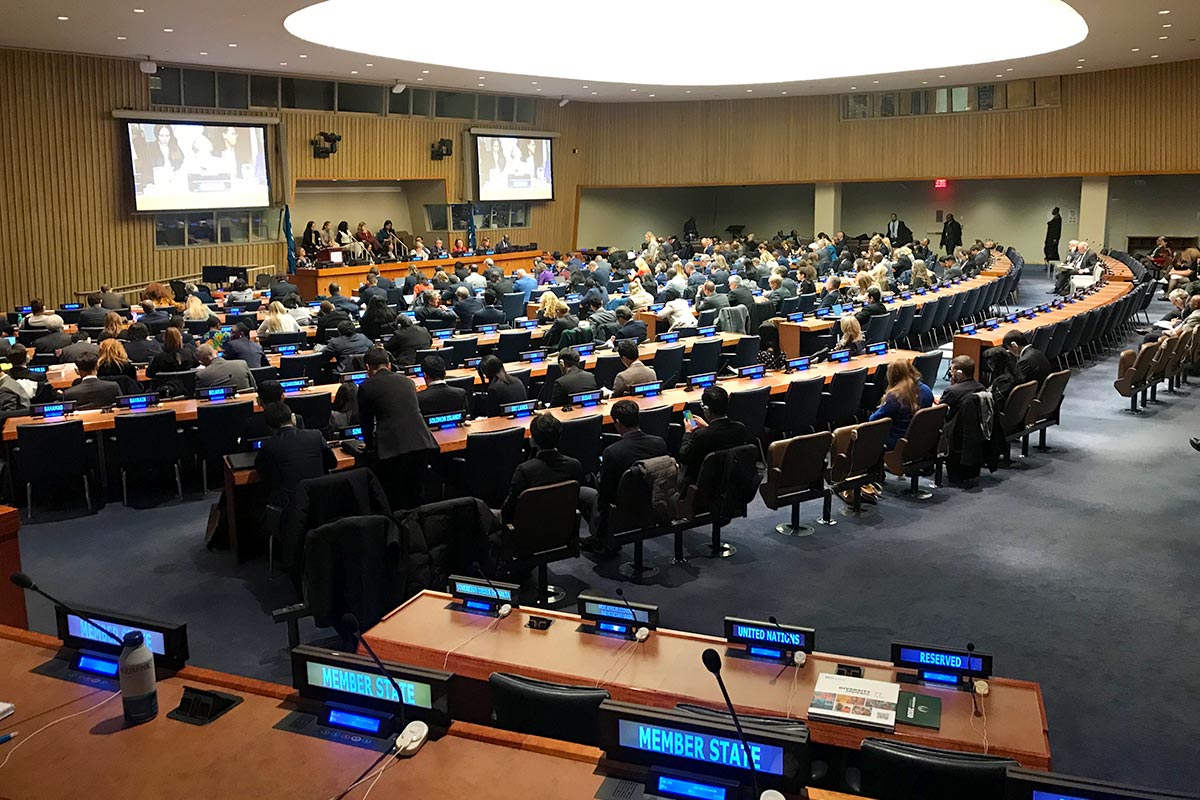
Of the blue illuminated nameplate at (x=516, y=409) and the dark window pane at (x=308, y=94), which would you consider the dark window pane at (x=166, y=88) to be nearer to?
the dark window pane at (x=308, y=94)

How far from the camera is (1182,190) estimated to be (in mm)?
24844

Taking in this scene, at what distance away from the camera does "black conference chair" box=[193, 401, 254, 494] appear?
8227 mm

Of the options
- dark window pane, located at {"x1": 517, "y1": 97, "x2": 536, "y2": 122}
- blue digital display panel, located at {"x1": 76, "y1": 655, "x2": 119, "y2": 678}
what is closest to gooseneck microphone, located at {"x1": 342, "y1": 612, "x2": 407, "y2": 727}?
blue digital display panel, located at {"x1": 76, "y1": 655, "x2": 119, "y2": 678}

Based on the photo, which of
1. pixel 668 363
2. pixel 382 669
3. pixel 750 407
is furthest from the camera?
pixel 668 363

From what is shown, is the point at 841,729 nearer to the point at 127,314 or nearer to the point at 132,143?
the point at 127,314

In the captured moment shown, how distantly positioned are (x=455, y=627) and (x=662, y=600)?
224 cm

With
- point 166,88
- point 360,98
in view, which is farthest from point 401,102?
point 166,88

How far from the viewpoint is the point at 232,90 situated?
20.7 meters

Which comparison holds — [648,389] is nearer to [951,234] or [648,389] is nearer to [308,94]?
[308,94]

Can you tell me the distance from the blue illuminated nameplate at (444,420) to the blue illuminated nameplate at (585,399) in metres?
0.90

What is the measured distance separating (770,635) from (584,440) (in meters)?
3.94

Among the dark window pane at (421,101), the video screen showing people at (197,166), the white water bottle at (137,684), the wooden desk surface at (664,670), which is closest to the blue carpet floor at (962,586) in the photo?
the wooden desk surface at (664,670)

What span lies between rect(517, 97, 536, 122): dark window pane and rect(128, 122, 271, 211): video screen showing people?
7.94m

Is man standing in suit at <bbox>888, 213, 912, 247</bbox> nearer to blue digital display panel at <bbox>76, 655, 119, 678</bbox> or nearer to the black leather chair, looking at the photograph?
the black leather chair
